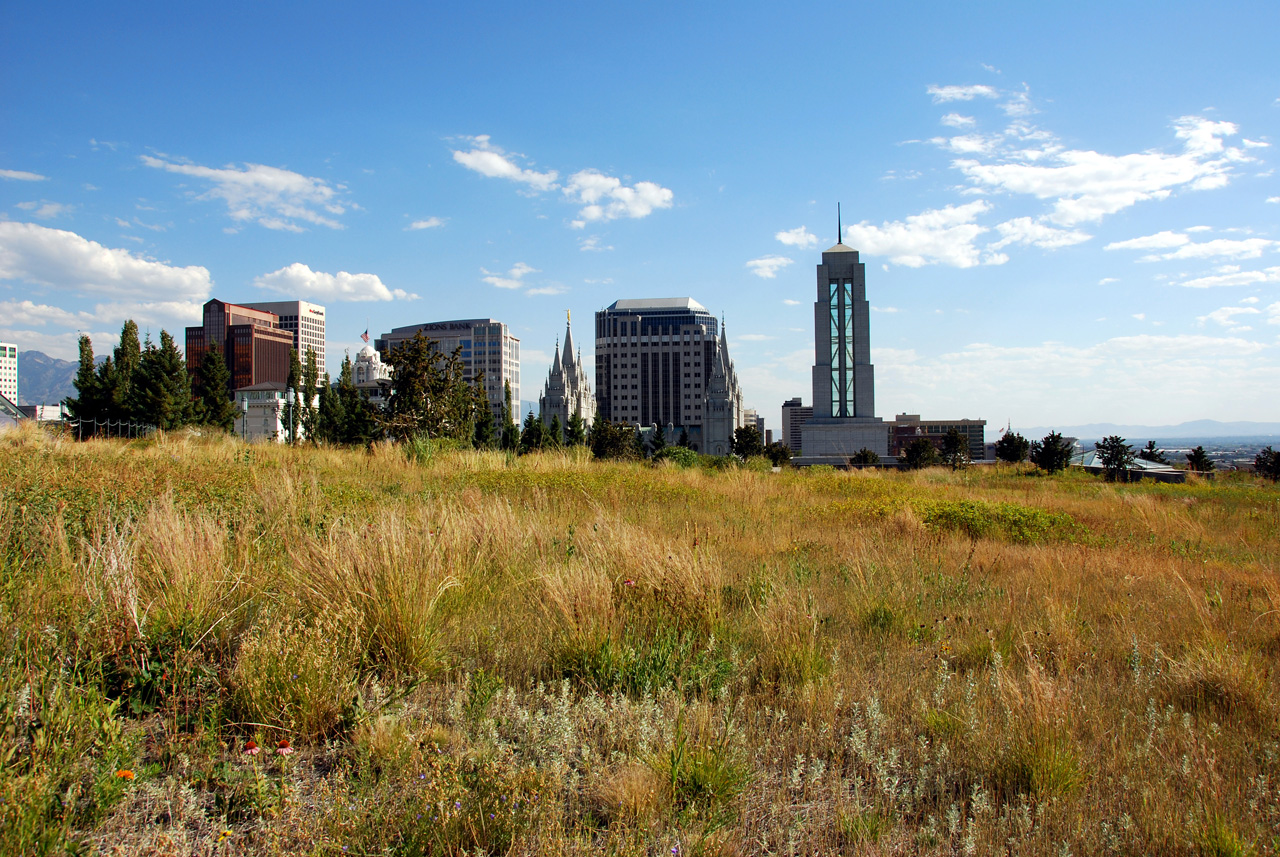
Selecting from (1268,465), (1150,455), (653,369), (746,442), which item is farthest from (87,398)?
Answer: (653,369)

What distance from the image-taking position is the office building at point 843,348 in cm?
8612

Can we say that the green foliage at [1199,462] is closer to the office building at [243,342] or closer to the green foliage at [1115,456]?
the green foliage at [1115,456]

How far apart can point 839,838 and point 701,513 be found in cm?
599

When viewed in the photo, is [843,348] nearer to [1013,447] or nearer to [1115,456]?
[1013,447]

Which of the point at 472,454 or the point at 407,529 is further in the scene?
the point at 472,454

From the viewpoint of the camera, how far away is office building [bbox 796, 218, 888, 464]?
283 ft

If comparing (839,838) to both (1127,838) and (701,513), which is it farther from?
(701,513)

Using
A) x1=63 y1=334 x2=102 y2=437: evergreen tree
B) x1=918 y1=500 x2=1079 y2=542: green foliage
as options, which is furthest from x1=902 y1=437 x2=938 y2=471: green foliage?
x1=63 y1=334 x2=102 y2=437: evergreen tree

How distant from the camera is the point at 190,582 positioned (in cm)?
335

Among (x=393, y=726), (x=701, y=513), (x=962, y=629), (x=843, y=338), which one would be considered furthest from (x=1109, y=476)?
(x=843, y=338)

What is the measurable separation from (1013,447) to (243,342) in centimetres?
17500

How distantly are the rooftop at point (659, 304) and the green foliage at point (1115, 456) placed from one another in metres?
134

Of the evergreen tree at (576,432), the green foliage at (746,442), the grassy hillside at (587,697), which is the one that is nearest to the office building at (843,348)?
the green foliage at (746,442)

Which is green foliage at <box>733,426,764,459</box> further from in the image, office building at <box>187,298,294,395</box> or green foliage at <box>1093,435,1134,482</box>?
office building at <box>187,298,294,395</box>
